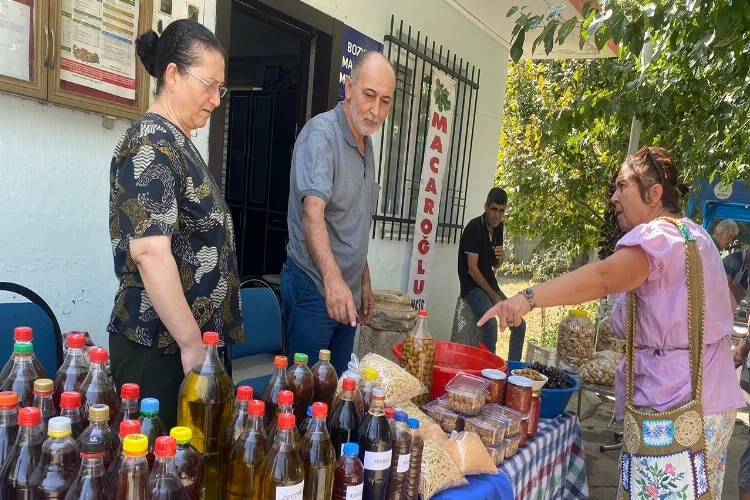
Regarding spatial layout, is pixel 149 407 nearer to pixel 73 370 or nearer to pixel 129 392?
pixel 129 392

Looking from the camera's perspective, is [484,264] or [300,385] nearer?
[300,385]

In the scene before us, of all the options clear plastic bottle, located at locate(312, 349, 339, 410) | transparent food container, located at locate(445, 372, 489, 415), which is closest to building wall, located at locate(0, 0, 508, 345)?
clear plastic bottle, located at locate(312, 349, 339, 410)

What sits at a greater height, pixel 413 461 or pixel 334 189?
pixel 334 189

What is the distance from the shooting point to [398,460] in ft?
4.13

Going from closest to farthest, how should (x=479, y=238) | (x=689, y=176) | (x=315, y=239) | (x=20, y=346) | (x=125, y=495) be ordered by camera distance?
(x=125, y=495) < (x=20, y=346) < (x=315, y=239) < (x=479, y=238) < (x=689, y=176)

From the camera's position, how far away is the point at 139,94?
2.53m

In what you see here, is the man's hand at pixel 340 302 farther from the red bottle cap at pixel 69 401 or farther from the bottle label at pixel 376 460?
the red bottle cap at pixel 69 401

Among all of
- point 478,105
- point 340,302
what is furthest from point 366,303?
point 478,105

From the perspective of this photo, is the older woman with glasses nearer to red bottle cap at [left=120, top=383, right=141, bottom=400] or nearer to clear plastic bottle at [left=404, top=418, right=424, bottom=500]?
red bottle cap at [left=120, top=383, right=141, bottom=400]

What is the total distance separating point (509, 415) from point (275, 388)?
0.88 m

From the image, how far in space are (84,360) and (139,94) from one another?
170cm

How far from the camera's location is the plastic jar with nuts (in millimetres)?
1906

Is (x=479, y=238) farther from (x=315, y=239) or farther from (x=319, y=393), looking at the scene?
(x=319, y=393)

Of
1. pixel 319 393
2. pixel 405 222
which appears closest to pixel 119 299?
pixel 319 393
